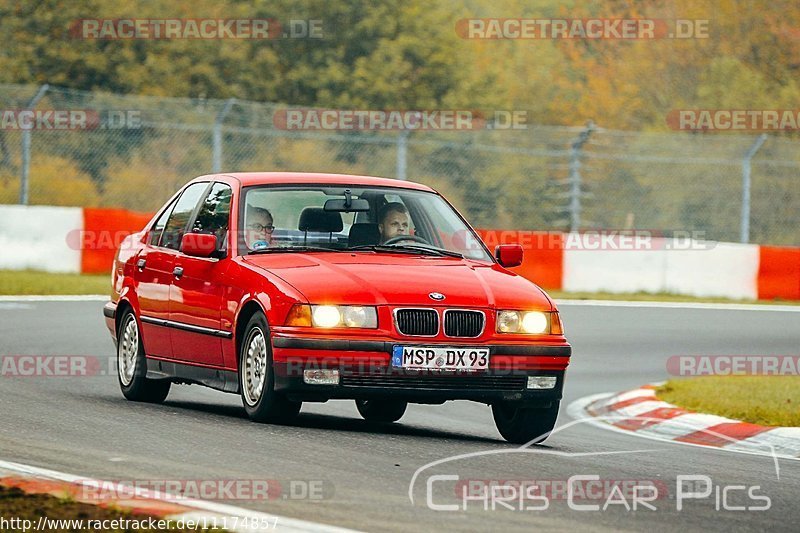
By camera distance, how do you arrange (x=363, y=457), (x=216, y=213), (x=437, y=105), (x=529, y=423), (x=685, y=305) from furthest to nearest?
(x=437, y=105) < (x=685, y=305) < (x=216, y=213) < (x=529, y=423) < (x=363, y=457)

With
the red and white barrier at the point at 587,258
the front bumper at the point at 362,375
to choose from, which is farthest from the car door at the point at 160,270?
the red and white barrier at the point at 587,258

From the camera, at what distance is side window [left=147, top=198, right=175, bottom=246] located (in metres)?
11.4

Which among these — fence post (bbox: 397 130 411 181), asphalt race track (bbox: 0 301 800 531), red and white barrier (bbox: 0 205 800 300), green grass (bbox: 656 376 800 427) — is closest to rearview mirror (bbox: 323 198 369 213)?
asphalt race track (bbox: 0 301 800 531)

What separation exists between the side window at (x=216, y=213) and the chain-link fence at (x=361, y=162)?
543 inches

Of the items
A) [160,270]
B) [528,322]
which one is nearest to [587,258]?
[160,270]

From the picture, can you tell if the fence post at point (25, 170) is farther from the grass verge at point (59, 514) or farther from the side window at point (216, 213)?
the grass verge at point (59, 514)

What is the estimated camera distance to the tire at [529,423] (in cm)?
983

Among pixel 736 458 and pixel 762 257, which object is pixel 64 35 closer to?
pixel 762 257

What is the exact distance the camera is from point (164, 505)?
653 centimetres

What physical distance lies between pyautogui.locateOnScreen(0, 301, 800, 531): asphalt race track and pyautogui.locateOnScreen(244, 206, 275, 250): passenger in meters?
1.07

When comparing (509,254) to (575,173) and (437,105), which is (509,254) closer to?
(575,173)

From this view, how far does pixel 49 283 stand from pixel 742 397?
12.0 m

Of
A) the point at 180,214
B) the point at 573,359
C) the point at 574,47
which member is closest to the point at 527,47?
the point at 574,47

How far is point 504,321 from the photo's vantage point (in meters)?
9.41
